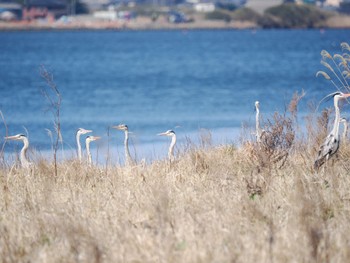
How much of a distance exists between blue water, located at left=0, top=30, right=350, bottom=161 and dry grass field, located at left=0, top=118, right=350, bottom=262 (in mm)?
1800

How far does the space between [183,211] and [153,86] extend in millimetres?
34337

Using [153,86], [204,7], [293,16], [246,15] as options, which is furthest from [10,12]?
[153,86]

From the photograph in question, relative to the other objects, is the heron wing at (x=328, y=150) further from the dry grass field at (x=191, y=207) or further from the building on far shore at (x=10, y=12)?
the building on far shore at (x=10, y=12)

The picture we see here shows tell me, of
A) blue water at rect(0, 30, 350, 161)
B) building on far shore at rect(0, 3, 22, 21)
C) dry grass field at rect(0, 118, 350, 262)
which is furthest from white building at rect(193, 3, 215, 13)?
dry grass field at rect(0, 118, 350, 262)

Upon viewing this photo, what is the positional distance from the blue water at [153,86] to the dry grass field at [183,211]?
1.80 meters

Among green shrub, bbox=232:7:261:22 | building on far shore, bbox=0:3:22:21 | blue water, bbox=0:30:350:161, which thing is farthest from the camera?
green shrub, bbox=232:7:261:22

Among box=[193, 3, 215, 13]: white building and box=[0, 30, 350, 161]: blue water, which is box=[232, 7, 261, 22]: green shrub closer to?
box=[193, 3, 215, 13]: white building

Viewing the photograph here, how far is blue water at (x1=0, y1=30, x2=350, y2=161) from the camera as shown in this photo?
82.2ft

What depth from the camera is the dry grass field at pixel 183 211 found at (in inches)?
276

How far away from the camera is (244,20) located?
420 feet

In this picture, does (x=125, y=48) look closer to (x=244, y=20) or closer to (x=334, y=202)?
(x=244, y=20)

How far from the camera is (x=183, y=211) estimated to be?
827cm

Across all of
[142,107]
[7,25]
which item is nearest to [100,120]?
[142,107]

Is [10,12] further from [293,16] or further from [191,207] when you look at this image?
[191,207]
